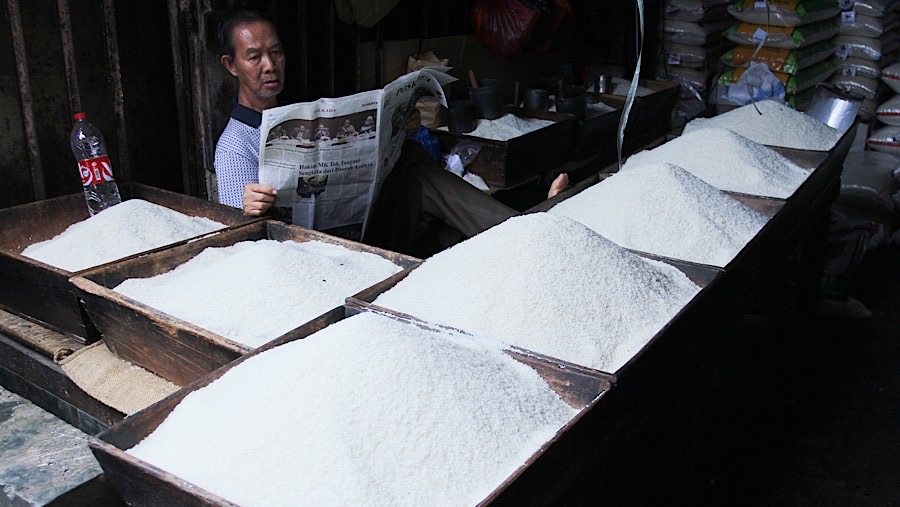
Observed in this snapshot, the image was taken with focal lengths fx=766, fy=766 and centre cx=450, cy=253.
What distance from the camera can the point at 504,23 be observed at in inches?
162

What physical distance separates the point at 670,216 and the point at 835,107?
81.6 inches

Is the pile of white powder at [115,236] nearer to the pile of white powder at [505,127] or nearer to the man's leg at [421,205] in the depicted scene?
the man's leg at [421,205]

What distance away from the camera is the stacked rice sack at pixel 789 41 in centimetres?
471

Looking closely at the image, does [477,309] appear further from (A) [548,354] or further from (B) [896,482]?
(B) [896,482]

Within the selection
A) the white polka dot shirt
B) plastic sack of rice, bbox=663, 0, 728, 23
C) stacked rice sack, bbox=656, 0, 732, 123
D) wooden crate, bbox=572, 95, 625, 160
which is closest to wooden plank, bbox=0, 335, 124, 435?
the white polka dot shirt

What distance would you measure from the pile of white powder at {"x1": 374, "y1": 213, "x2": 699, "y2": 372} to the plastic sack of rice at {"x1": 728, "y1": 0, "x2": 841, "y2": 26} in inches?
144

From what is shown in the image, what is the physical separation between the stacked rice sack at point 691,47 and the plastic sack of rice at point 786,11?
25 centimetres

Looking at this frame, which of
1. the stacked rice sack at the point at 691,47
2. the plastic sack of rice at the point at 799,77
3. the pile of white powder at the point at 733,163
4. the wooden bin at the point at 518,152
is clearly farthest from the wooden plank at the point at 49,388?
the stacked rice sack at the point at 691,47

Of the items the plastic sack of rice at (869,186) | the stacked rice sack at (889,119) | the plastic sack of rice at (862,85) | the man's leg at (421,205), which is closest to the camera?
the man's leg at (421,205)

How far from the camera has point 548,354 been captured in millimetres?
1284

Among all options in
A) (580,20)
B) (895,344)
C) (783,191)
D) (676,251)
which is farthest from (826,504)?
(580,20)

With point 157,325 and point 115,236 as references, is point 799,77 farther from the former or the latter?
point 157,325

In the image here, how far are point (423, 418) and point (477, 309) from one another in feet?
1.32

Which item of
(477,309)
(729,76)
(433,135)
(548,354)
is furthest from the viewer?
(729,76)
